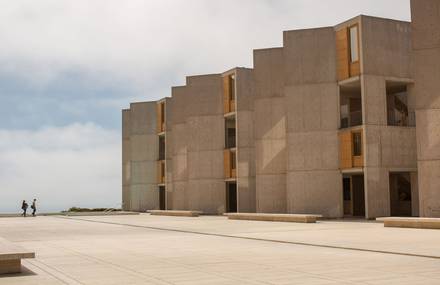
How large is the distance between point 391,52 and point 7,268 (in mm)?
29780

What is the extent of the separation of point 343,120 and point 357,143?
2.47 metres

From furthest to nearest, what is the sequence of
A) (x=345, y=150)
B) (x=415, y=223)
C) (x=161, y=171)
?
1. (x=161, y=171)
2. (x=345, y=150)
3. (x=415, y=223)

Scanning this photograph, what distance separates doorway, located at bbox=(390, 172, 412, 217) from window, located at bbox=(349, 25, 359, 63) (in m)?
8.98

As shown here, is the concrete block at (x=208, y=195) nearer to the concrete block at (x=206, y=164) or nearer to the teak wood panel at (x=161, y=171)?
the concrete block at (x=206, y=164)

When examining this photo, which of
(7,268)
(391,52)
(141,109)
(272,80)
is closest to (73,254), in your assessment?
(7,268)

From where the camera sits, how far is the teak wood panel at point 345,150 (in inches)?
1447

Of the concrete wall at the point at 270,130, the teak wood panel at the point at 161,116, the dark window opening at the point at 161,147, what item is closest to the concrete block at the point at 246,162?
the concrete wall at the point at 270,130

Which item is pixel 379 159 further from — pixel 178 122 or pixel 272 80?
pixel 178 122

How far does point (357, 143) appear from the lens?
3672 cm

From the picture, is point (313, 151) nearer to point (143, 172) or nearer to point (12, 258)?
point (12, 258)

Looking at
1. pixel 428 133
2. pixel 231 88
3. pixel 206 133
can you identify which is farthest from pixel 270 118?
pixel 428 133

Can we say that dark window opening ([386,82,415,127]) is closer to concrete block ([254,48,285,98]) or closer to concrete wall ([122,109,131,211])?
concrete block ([254,48,285,98])

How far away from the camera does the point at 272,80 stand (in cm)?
4338

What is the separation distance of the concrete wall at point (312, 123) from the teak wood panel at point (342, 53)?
1.08 feet
